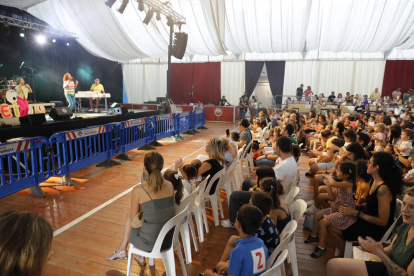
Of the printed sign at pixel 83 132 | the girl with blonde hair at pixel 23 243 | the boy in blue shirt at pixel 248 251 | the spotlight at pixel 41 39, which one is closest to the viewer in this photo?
the girl with blonde hair at pixel 23 243

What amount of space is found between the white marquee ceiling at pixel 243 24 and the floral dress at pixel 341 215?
7.58 m

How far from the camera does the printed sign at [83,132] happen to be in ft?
15.5

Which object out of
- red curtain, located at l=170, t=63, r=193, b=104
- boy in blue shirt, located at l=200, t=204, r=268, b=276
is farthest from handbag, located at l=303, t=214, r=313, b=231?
red curtain, located at l=170, t=63, r=193, b=104

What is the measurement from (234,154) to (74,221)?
2.52 meters

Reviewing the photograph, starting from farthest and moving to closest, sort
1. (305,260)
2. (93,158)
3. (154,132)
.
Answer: (154,132) < (93,158) < (305,260)

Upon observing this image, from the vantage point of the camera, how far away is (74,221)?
3484 millimetres

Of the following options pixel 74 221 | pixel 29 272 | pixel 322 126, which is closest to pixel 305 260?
pixel 29 272

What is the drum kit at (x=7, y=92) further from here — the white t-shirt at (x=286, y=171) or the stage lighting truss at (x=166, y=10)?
the white t-shirt at (x=286, y=171)

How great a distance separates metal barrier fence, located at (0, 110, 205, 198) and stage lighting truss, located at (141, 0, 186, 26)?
135 inches

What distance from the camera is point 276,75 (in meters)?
15.7

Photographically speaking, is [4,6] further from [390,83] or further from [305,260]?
[390,83]

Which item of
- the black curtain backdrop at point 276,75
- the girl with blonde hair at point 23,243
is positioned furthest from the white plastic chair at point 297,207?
the black curtain backdrop at point 276,75

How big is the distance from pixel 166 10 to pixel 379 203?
8879 mm

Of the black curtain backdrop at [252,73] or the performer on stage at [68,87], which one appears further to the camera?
the black curtain backdrop at [252,73]
